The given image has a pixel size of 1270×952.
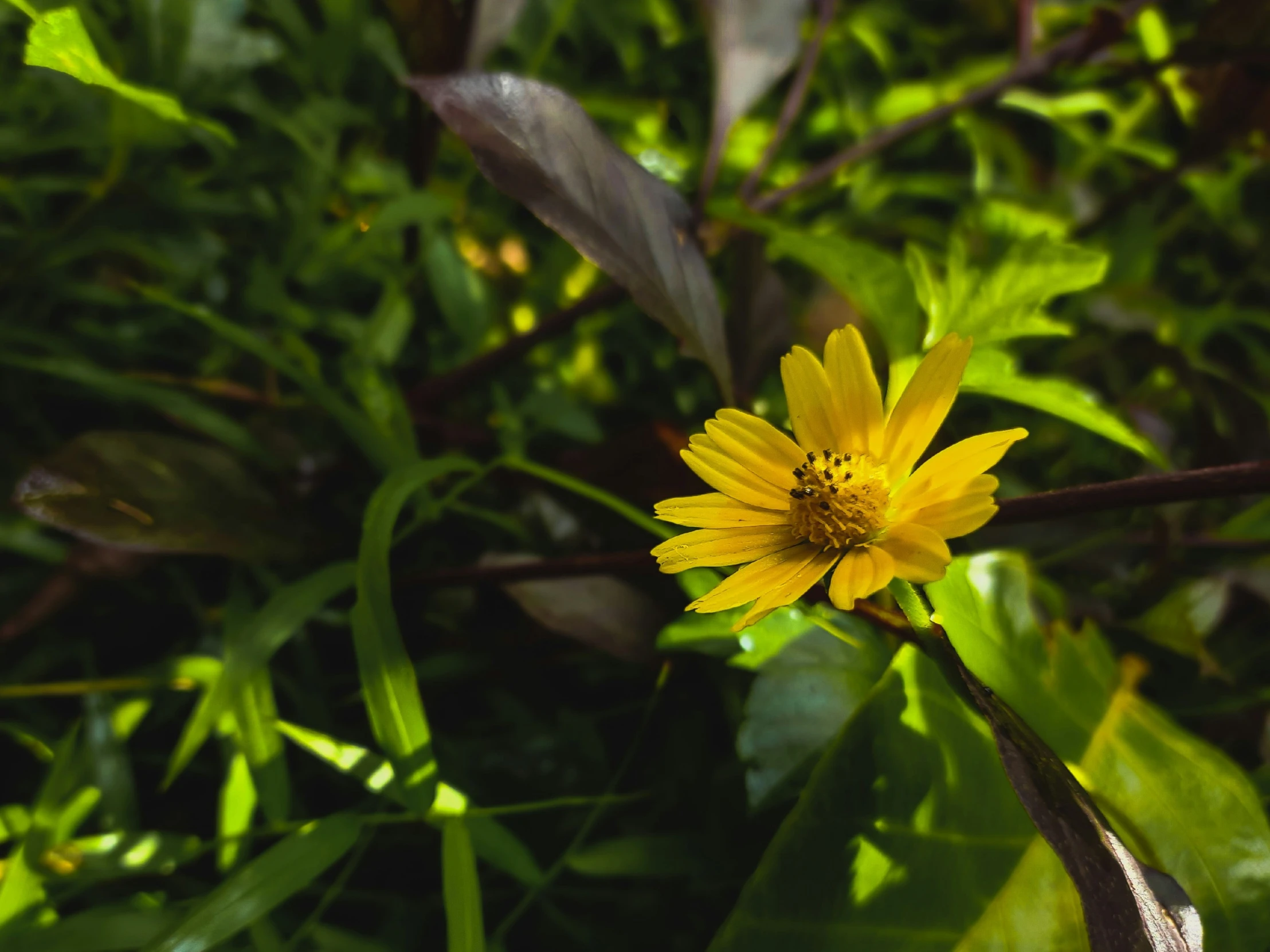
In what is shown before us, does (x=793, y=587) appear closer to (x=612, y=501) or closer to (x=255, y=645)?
(x=612, y=501)

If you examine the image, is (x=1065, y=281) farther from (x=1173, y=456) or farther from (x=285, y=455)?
(x=285, y=455)

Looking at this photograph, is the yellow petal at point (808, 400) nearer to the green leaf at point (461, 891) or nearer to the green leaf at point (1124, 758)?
the green leaf at point (1124, 758)

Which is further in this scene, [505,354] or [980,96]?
[980,96]

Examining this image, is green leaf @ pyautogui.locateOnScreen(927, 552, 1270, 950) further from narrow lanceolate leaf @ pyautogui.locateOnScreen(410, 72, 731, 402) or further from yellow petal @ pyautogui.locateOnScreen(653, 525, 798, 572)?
narrow lanceolate leaf @ pyautogui.locateOnScreen(410, 72, 731, 402)

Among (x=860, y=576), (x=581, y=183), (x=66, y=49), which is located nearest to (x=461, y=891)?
(x=860, y=576)

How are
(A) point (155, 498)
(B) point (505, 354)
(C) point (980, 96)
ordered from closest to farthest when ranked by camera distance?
(A) point (155, 498), (B) point (505, 354), (C) point (980, 96)

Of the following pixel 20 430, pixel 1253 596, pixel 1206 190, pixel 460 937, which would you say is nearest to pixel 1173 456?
pixel 1253 596

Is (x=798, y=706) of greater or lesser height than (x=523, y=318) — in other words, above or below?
below
